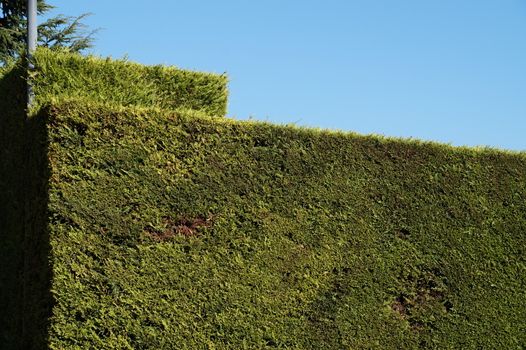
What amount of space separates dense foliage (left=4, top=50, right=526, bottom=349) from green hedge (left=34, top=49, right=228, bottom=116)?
46 mm

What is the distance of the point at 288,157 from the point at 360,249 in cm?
149

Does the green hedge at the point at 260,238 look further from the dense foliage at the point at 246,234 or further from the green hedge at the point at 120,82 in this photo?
the green hedge at the point at 120,82

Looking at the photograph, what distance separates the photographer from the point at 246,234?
692cm

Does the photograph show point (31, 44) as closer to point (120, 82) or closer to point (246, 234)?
point (120, 82)

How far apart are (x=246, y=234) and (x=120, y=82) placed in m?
2.62

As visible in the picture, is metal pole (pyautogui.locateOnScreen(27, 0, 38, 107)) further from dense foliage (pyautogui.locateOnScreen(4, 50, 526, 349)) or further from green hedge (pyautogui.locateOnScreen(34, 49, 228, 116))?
dense foliage (pyautogui.locateOnScreen(4, 50, 526, 349))

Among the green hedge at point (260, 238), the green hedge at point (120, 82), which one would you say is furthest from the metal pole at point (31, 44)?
the green hedge at point (260, 238)

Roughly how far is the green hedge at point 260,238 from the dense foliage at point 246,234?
16mm

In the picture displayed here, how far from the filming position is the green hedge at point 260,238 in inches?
246

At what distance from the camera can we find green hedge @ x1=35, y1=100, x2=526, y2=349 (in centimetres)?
624

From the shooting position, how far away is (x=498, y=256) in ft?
29.8

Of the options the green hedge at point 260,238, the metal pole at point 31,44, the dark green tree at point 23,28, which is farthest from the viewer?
the dark green tree at point 23,28

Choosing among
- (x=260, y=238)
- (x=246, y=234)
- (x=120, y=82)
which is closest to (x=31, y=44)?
(x=120, y=82)

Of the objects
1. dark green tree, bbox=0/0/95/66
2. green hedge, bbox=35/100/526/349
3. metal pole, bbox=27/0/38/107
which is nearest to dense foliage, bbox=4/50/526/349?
green hedge, bbox=35/100/526/349
